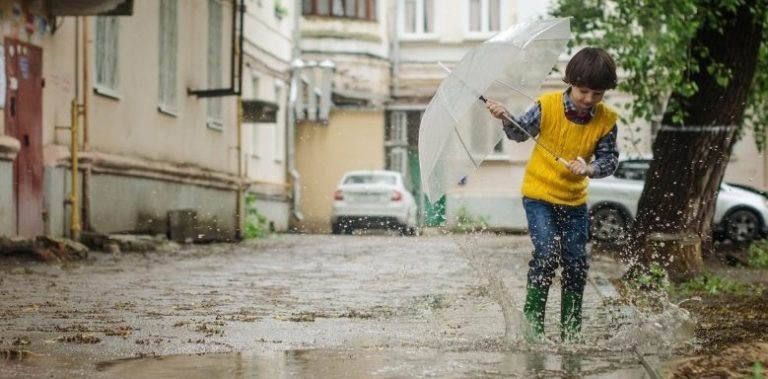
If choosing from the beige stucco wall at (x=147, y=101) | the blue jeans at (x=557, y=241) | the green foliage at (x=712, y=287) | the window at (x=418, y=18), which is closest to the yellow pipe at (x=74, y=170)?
the beige stucco wall at (x=147, y=101)

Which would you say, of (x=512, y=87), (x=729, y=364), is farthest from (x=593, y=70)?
(x=729, y=364)

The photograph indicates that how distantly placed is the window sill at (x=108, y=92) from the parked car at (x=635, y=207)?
935 cm

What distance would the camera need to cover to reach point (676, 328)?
23.9ft

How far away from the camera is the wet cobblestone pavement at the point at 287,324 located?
609cm

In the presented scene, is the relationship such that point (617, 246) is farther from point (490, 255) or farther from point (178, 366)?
point (178, 366)

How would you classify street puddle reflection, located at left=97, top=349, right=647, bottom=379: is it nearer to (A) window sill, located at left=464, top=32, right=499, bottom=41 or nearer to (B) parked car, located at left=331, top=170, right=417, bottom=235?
(B) parked car, located at left=331, top=170, right=417, bottom=235

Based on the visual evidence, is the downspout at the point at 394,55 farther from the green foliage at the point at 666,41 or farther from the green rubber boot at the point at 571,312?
the green rubber boot at the point at 571,312

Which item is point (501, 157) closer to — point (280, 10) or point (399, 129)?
point (399, 129)

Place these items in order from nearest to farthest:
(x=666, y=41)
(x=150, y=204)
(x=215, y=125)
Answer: (x=666, y=41) < (x=150, y=204) < (x=215, y=125)

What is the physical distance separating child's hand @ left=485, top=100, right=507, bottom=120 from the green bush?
2187cm

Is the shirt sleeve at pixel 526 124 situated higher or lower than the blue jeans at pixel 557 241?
higher

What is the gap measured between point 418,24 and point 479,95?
34.9m

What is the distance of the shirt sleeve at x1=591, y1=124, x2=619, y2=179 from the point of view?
23.1ft

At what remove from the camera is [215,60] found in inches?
1066
